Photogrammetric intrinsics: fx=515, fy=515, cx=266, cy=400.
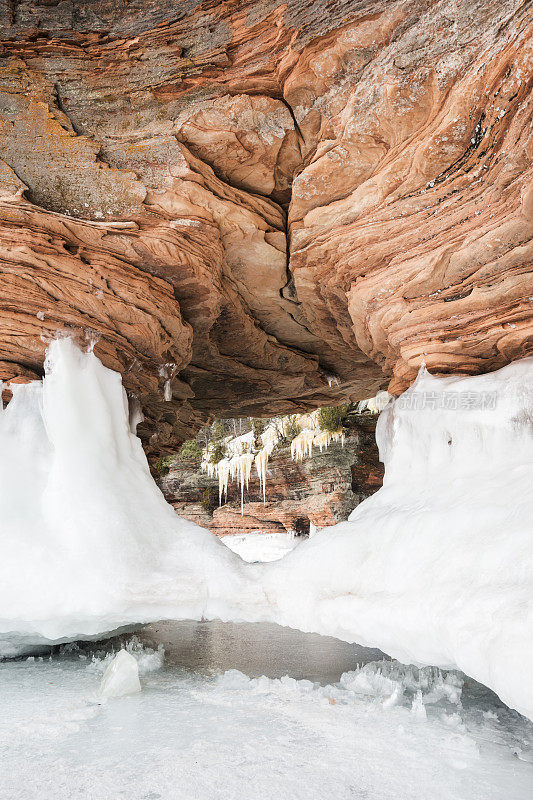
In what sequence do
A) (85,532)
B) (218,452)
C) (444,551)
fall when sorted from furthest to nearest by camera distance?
(218,452) → (85,532) → (444,551)

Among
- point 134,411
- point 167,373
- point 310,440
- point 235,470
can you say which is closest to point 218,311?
point 167,373

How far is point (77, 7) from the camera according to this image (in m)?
4.77

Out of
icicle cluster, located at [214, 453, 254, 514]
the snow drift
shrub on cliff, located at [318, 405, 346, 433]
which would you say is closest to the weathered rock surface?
icicle cluster, located at [214, 453, 254, 514]

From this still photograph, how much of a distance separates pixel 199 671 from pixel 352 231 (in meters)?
4.30

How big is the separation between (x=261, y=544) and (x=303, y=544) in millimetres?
13292

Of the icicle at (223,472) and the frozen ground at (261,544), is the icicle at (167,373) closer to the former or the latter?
the frozen ground at (261,544)

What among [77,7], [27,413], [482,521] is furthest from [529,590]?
[77,7]

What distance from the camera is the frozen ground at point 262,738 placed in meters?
2.42

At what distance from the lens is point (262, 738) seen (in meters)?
2.98

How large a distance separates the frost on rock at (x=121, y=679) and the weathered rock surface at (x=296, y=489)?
1259 centimetres

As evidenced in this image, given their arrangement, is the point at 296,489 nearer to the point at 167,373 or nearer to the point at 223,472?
the point at 223,472

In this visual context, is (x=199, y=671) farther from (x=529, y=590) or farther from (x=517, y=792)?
(x=529, y=590)

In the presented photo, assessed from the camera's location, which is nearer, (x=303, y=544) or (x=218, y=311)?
(x=303, y=544)

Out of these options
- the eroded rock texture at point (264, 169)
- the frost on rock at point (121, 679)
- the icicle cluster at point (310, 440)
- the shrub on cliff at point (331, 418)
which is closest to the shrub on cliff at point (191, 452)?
the icicle cluster at point (310, 440)
